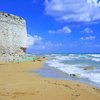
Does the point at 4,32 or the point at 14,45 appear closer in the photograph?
the point at 4,32

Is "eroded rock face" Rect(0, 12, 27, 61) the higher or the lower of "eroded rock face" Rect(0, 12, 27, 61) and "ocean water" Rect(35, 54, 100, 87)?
the higher

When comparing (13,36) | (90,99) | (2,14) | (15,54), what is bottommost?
(90,99)

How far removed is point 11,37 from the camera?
21.5 metres

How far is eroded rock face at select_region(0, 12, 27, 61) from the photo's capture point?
2031 cm

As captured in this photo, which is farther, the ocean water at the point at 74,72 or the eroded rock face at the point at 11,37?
the eroded rock face at the point at 11,37

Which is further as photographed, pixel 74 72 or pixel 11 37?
pixel 11 37

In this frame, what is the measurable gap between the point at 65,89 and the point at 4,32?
1310cm

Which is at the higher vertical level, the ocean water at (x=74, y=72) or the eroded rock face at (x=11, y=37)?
the eroded rock face at (x=11, y=37)

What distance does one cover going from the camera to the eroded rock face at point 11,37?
66.6ft

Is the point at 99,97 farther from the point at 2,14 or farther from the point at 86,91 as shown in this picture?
the point at 2,14

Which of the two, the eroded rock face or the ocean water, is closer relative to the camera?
the ocean water

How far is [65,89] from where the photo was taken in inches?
340

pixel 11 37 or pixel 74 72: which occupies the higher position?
pixel 11 37

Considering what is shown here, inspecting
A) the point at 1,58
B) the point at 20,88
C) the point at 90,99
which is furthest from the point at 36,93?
the point at 1,58
